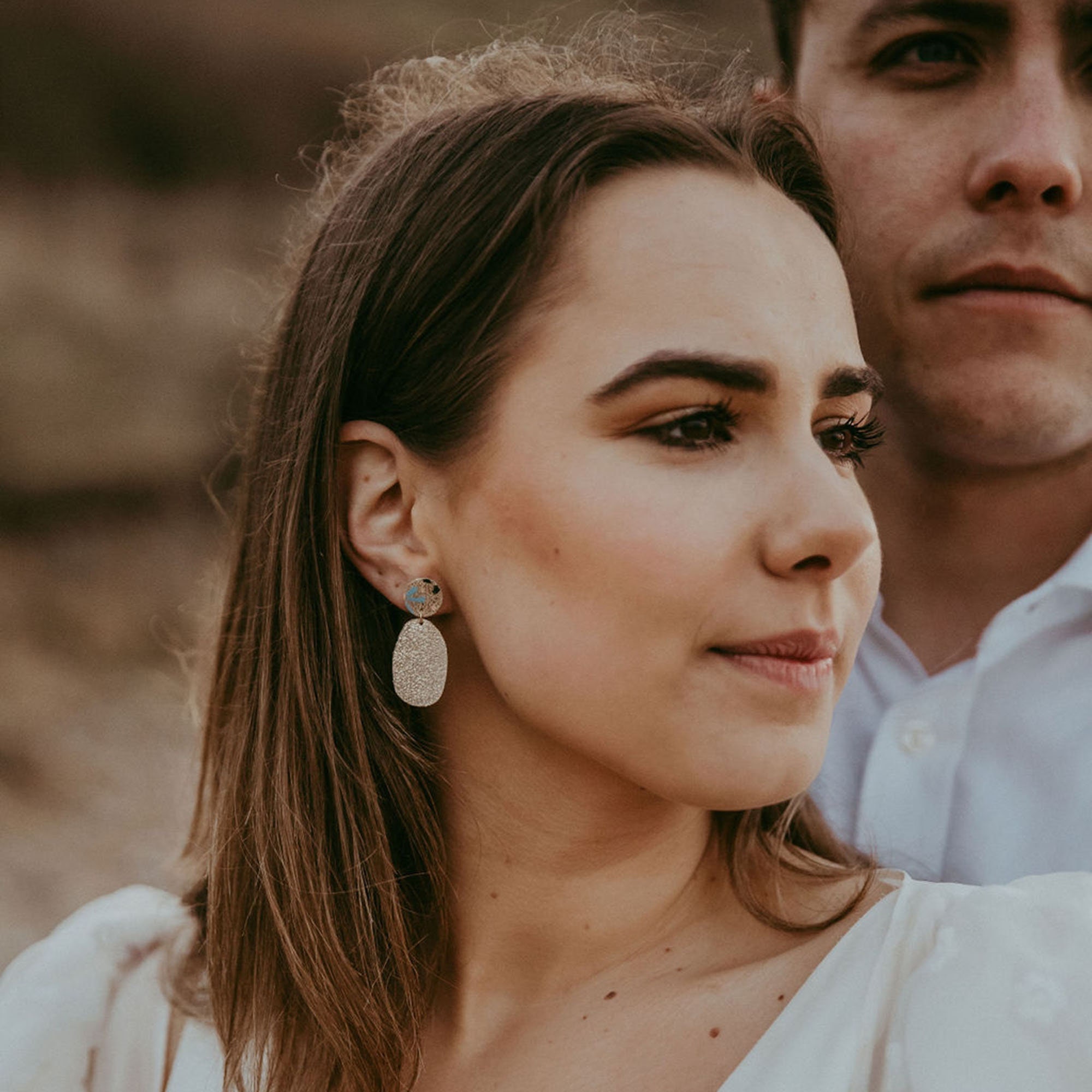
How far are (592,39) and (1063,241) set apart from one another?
0.88 m

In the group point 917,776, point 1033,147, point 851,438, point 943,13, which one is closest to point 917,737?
point 917,776

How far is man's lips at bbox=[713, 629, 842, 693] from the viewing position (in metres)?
1.83

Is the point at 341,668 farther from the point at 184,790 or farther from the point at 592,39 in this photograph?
the point at 592,39

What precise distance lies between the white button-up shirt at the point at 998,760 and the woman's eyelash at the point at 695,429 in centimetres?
85

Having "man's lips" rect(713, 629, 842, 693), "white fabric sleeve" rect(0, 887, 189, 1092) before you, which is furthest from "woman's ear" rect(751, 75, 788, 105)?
"white fabric sleeve" rect(0, 887, 189, 1092)

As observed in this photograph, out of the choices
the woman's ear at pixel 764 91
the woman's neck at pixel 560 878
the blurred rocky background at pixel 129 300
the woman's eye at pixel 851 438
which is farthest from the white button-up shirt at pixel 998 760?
the blurred rocky background at pixel 129 300

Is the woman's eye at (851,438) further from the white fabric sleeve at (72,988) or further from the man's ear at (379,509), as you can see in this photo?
the white fabric sleeve at (72,988)

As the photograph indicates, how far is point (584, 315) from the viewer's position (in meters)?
1.93

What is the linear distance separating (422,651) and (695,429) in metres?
0.52

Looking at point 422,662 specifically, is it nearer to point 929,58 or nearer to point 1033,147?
point 1033,147

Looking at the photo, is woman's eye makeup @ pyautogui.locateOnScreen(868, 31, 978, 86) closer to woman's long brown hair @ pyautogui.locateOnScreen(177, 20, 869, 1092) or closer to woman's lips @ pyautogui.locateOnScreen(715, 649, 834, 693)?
woman's long brown hair @ pyautogui.locateOnScreen(177, 20, 869, 1092)

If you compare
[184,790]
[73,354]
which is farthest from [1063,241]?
[73,354]

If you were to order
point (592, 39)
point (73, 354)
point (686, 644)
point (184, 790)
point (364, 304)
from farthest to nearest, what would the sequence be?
point (73, 354) < point (184, 790) < point (592, 39) < point (364, 304) < point (686, 644)

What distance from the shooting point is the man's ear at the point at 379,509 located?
2.08m
